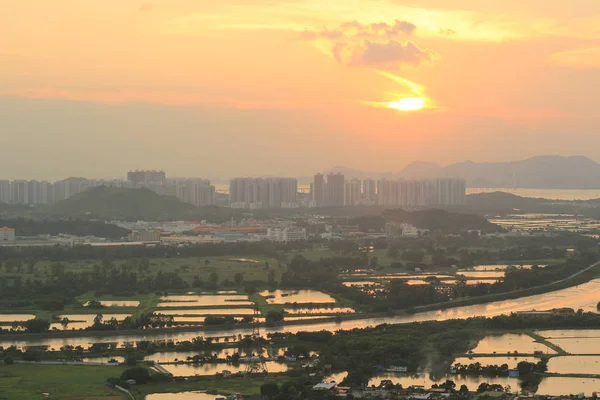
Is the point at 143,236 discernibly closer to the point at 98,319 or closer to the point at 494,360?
the point at 98,319

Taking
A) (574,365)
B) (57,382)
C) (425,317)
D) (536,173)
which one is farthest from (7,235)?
(536,173)

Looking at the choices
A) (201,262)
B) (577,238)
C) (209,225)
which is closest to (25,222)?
(209,225)

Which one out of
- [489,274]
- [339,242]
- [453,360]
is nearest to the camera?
[453,360]

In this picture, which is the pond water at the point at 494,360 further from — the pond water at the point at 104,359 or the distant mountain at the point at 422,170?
the distant mountain at the point at 422,170

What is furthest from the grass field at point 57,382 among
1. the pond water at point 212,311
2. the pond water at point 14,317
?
the pond water at point 212,311

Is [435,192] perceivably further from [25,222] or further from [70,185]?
[25,222]

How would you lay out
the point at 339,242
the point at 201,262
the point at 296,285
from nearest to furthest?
1. the point at 296,285
2. the point at 201,262
3. the point at 339,242

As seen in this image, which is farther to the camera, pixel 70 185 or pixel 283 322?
pixel 70 185
